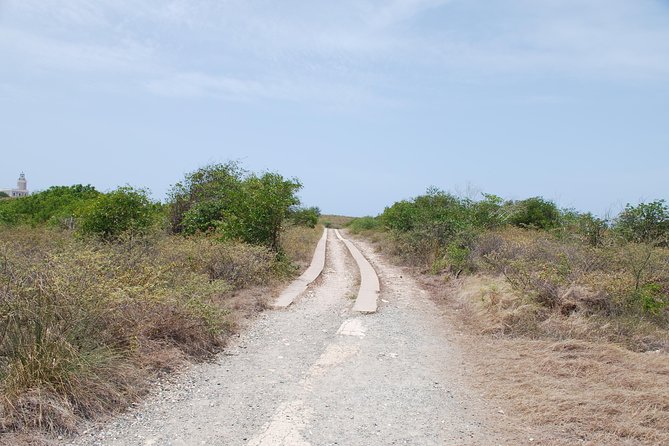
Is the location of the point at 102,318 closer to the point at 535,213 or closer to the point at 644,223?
the point at 644,223

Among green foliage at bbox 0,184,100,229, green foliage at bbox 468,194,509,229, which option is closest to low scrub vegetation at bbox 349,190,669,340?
green foliage at bbox 468,194,509,229

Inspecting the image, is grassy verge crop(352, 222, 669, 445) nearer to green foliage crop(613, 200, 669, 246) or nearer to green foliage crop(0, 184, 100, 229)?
green foliage crop(613, 200, 669, 246)

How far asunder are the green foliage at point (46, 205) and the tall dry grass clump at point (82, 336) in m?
12.9

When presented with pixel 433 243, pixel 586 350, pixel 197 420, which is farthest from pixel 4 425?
pixel 433 243

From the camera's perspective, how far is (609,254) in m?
9.68

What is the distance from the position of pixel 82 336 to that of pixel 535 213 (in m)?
22.4

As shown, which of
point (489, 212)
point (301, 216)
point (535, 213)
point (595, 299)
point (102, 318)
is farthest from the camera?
point (301, 216)

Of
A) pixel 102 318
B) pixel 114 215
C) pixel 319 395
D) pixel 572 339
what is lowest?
pixel 319 395

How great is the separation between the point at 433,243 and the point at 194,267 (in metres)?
9.62

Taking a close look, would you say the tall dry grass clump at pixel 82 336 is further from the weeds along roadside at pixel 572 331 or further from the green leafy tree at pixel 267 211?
the green leafy tree at pixel 267 211

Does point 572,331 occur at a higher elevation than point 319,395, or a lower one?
higher

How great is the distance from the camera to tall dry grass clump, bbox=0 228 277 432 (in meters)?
4.34

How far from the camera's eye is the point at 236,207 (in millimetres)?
16141


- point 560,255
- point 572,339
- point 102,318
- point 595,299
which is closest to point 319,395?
point 102,318
